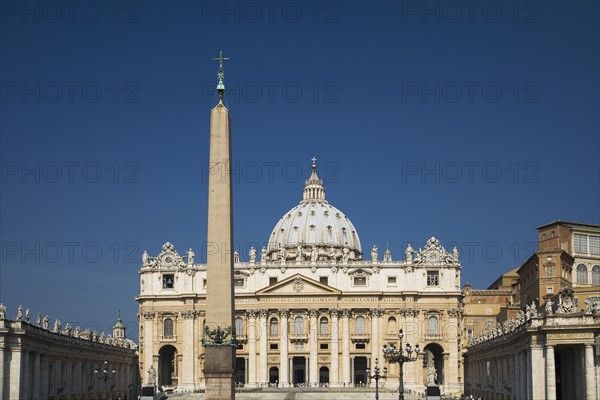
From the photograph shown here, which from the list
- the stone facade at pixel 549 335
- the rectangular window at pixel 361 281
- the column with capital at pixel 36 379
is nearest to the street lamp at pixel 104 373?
the column with capital at pixel 36 379

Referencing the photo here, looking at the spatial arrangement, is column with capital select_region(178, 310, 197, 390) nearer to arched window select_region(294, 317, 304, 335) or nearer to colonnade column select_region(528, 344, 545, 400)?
arched window select_region(294, 317, 304, 335)

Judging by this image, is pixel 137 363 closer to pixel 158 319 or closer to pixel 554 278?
pixel 158 319

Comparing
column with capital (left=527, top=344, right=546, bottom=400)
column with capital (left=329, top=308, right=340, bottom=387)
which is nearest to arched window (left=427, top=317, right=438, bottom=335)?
column with capital (left=329, top=308, right=340, bottom=387)

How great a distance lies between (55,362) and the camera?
6850 cm

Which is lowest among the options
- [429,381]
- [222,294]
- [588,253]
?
[429,381]

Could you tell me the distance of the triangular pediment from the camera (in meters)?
116

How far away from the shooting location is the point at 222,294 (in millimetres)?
40469

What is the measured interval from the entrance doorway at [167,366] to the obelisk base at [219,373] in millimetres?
80141

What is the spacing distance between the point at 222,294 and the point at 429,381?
4117 centimetres

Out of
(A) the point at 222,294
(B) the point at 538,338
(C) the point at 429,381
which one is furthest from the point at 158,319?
(A) the point at 222,294

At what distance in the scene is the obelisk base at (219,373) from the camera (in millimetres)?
40562

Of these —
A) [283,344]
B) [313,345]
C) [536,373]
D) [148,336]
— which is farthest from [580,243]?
[148,336]

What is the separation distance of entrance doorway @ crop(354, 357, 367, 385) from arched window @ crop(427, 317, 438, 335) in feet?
28.4

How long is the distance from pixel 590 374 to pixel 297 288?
68378mm
